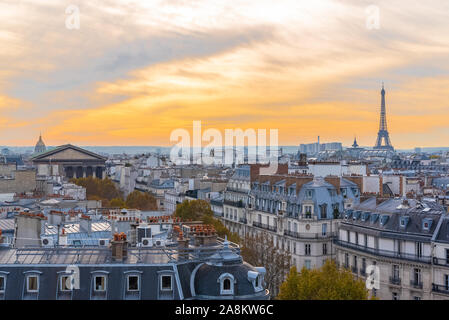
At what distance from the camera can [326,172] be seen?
5759 centimetres

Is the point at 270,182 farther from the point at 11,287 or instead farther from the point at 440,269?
the point at 11,287

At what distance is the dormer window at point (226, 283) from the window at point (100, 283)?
153 inches

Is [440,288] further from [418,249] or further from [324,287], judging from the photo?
[324,287]

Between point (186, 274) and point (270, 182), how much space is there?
107ft

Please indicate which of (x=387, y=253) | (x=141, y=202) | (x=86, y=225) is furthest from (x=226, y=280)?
(x=141, y=202)

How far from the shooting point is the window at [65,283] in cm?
1894

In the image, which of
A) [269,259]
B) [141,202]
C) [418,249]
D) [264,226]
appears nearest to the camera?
[418,249]

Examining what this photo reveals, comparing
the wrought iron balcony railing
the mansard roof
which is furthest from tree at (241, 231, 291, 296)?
the mansard roof

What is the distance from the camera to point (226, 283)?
755 inches

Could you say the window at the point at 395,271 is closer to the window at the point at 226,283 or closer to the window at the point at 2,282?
the window at the point at 226,283

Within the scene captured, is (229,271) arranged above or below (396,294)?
above

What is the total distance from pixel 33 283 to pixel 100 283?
2212mm
